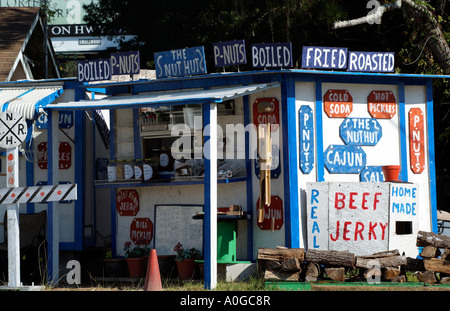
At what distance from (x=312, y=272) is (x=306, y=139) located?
98.6 inches

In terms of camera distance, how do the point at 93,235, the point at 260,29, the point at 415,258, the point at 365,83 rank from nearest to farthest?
1. the point at 415,258
2. the point at 365,83
3. the point at 93,235
4. the point at 260,29

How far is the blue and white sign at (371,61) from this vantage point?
13602mm

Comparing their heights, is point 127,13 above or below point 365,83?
above

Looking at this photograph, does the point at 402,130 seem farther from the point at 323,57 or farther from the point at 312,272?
the point at 312,272

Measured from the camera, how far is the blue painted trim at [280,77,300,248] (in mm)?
12945

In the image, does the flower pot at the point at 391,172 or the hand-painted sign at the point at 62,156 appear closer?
the flower pot at the point at 391,172

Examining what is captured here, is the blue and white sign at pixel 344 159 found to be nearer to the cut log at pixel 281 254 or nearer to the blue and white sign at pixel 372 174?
the blue and white sign at pixel 372 174

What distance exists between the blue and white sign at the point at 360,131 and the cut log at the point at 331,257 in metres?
2.41

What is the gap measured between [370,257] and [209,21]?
1573 centimetres

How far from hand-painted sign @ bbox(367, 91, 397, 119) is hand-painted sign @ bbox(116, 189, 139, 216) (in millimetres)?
4603

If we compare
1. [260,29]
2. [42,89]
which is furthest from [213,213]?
[260,29]

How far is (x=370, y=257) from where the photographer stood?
11945 mm

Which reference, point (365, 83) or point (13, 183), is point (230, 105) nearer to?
point (365, 83)

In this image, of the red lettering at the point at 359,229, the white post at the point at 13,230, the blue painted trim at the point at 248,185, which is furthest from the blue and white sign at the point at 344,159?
the white post at the point at 13,230
